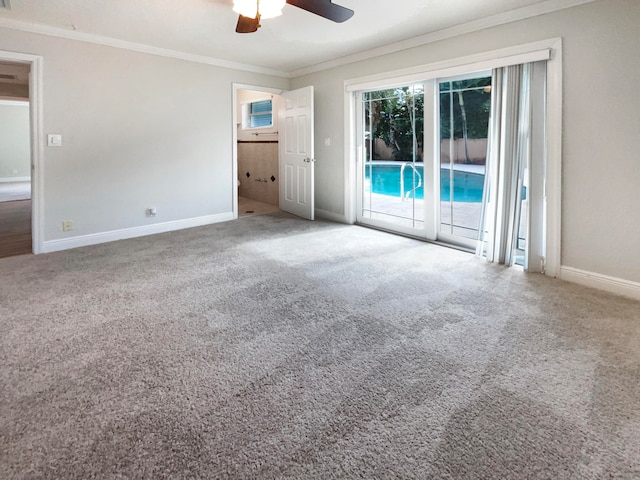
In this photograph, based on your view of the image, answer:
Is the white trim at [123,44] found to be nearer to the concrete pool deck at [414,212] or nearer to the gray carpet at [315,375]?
the gray carpet at [315,375]

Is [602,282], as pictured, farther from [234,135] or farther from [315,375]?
[234,135]

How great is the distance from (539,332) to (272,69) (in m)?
5.27

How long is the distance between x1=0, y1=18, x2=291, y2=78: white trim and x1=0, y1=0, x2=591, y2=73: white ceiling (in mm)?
11

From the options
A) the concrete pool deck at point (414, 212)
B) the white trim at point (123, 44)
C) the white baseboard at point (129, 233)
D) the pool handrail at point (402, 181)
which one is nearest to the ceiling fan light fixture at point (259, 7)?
the white trim at point (123, 44)

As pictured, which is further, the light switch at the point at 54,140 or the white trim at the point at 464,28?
the light switch at the point at 54,140

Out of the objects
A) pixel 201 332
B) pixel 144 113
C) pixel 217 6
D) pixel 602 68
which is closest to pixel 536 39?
pixel 602 68

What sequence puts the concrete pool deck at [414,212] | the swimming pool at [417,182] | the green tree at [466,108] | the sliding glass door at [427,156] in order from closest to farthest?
1. the green tree at [466,108]
2. the sliding glass door at [427,156]
3. the swimming pool at [417,182]
4. the concrete pool deck at [414,212]

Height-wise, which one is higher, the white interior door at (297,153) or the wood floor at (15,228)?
the white interior door at (297,153)

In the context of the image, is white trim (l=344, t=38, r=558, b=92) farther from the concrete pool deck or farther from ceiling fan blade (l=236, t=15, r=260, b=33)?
ceiling fan blade (l=236, t=15, r=260, b=33)

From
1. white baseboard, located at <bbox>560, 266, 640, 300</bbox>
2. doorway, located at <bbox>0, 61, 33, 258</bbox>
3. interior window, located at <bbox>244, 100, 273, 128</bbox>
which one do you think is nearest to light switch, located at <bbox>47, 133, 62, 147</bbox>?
doorway, located at <bbox>0, 61, 33, 258</bbox>

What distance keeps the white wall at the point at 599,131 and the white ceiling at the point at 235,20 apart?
9.5 inches

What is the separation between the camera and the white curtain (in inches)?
A: 134

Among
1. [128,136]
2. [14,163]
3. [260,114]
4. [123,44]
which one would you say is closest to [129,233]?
[128,136]

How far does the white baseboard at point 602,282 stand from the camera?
2.90m
